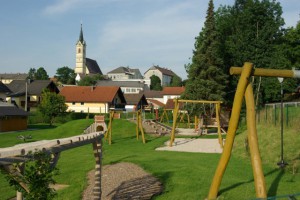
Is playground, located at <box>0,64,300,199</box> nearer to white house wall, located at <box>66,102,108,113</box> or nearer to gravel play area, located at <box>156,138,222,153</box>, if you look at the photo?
gravel play area, located at <box>156,138,222,153</box>

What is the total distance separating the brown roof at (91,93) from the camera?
62547 mm

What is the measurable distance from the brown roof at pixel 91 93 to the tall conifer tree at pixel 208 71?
26.0 metres

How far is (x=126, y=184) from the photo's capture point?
1127cm

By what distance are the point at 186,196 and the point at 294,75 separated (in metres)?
4.14

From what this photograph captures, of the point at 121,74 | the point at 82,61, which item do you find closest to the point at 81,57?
the point at 82,61

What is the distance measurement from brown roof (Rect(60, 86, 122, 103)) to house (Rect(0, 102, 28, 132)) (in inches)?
844

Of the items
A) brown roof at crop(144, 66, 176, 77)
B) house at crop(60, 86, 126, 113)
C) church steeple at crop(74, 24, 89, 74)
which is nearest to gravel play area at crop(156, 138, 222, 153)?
house at crop(60, 86, 126, 113)

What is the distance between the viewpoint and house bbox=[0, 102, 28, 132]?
38.8 metres

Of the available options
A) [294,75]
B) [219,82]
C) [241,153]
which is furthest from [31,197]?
[219,82]

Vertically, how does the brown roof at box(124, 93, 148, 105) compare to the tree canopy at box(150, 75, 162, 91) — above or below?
below

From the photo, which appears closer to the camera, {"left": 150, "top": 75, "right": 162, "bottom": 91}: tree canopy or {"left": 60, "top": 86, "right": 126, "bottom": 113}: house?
{"left": 60, "top": 86, "right": 126, "bottom": 113}: house

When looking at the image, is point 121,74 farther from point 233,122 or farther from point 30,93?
point 233,122

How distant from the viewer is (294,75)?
26.9 feet

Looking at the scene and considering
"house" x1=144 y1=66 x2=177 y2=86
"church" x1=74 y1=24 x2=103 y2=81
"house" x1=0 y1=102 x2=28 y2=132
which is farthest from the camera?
"church" x1=74 y1=24 x2=103 y2=81
